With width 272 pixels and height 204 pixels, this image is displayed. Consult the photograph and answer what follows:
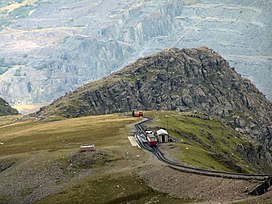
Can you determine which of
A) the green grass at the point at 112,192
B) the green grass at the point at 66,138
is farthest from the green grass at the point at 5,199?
the green grass at the point at 66,138

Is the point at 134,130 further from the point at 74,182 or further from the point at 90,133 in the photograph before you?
the point at 74,182

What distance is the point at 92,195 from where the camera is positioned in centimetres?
8838

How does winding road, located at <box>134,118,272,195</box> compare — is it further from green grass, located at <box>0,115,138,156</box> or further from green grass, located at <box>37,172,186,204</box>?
green grass, located at <box>37,172,186,204</box>

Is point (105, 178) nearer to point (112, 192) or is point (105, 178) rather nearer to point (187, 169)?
point (112, 192)

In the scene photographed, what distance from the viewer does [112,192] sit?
286ft

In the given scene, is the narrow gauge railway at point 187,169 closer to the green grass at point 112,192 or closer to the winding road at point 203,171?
the winding road at point 203,171

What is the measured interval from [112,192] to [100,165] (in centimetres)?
2013

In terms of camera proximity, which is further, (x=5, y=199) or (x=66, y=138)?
(x=66, y=138)

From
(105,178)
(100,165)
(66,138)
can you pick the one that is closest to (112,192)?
(105,178)

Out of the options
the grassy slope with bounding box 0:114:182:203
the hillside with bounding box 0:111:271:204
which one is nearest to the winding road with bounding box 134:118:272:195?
the hillside with bounding box 0:111:271:204

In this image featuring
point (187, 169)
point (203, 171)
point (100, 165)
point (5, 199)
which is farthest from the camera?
point (100, 165)

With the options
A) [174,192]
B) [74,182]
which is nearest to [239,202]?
[174,192]

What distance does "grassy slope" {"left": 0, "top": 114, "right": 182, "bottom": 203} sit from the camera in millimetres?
85312

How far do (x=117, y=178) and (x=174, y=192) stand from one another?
17564 mm
